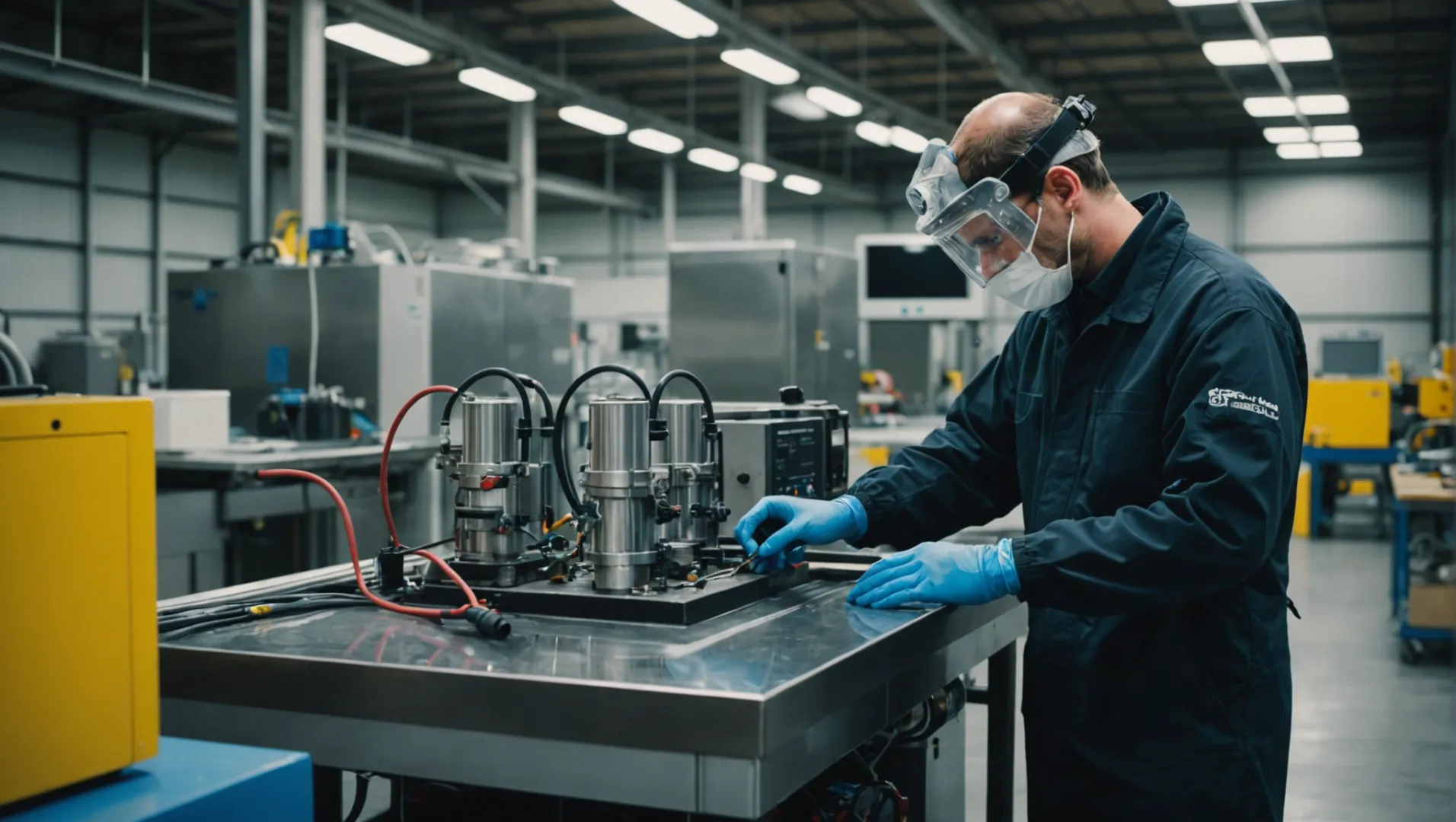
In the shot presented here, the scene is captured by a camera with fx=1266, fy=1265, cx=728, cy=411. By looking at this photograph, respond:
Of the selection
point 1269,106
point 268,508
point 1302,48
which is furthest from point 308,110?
point 1269,106

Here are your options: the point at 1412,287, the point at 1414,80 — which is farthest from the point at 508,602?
the point at 1412,287

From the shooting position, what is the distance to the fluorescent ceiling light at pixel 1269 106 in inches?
405

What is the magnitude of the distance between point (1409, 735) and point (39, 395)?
417 cm

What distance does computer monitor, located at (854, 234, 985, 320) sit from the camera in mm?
5785

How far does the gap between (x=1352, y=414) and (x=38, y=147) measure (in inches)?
402

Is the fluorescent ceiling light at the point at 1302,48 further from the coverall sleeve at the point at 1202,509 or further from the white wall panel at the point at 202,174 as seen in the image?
the white wall panel at the point at 202,174

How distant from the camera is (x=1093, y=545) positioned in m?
1.41

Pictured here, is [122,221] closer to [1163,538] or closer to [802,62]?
[802,62]

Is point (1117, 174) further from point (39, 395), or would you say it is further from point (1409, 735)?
point (39, 395)

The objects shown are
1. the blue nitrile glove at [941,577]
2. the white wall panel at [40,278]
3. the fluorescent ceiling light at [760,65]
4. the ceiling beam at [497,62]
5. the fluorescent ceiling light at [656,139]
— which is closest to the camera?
the blue nitrile glove at [941,577]

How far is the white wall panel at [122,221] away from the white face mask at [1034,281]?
11.0 m

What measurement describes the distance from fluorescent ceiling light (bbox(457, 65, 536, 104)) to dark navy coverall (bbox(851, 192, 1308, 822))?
21.2ft

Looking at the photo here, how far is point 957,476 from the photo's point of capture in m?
1.88

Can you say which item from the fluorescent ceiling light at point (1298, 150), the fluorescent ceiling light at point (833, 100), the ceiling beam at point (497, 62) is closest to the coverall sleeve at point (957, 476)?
the ceiling beam at point (497, 62)
